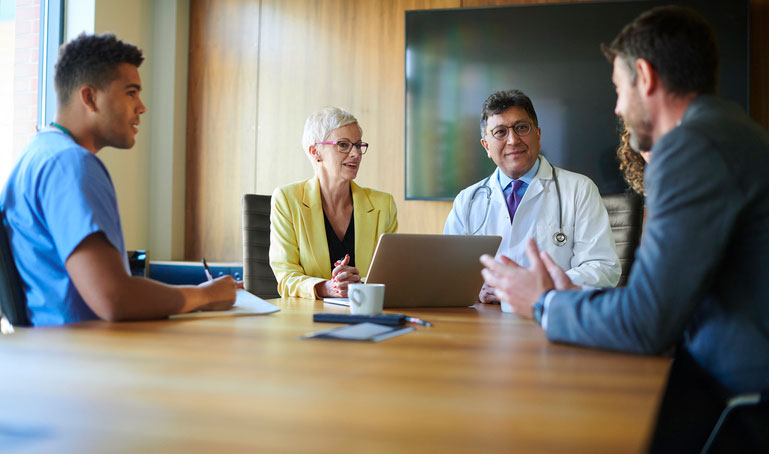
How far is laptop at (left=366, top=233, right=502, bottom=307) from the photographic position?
5.82 feet

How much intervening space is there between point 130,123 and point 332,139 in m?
1.13

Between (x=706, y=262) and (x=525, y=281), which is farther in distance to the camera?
(x=525, y=281)

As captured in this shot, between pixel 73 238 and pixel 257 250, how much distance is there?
4.94ft

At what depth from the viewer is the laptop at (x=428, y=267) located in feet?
5.82

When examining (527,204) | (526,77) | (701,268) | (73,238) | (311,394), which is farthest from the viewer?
(526,77)

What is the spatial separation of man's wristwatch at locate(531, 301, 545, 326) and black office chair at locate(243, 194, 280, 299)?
1799mm

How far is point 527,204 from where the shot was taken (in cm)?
269

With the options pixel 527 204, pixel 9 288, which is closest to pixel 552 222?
pixel 527 204

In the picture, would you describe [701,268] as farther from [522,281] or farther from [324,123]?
[324,123]

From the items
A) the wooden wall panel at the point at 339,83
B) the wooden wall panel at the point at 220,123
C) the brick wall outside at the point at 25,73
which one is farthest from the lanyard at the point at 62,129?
the wooden wall panel at the point at 220,123

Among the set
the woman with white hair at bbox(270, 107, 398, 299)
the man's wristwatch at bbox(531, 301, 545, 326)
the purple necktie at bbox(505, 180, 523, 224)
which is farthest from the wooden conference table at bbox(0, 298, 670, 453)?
the purple necktie at bbox(505, 180, 523, 224)

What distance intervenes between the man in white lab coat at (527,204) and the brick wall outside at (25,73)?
267 centimetres

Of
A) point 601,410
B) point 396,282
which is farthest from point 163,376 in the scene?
point 396,282

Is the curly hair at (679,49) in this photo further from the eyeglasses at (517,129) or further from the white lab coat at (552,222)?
the eyeglasses at (517,129)
